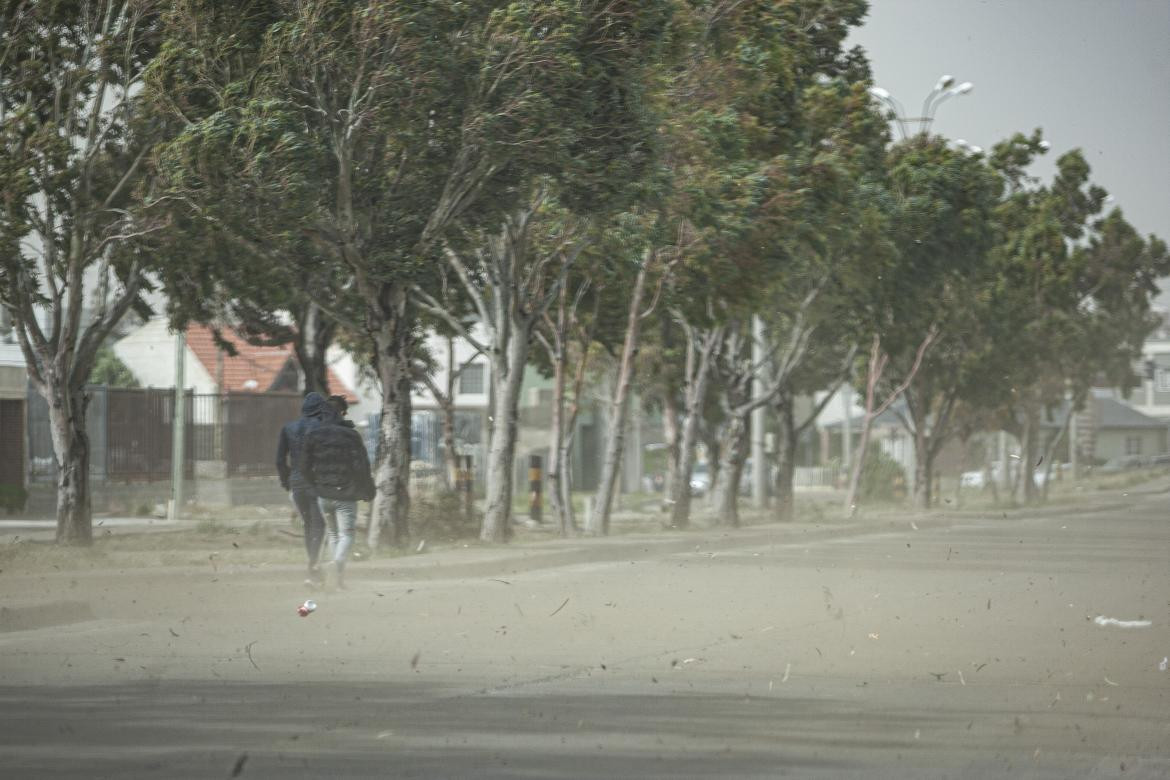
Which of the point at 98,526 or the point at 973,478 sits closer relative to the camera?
the point at 98,526

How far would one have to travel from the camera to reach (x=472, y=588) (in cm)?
1647

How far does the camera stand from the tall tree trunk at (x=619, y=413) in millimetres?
27078

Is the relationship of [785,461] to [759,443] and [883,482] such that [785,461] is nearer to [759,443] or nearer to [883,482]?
[759,443]

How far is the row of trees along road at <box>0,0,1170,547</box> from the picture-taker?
1784cm

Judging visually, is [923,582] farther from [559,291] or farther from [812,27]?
[812,27]

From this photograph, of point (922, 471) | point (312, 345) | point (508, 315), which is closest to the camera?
point (508, 315)

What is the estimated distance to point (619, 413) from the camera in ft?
92.0

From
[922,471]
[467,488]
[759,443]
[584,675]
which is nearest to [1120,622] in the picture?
[584,675]

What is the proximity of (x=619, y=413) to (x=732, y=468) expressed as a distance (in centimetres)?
635

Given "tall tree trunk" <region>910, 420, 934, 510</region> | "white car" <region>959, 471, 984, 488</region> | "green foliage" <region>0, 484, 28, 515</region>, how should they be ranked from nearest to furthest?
1. "green foliage" <region>0, 484, 28, 515</region>
2. "tall tree trunk" <region>910, 420, 934, 510</region>
3. "white car" <region>959, 471, 984, 488</region>

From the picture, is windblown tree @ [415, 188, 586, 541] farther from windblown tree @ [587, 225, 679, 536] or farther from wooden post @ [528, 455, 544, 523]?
wooden post @ [528, 455, 544, 523]

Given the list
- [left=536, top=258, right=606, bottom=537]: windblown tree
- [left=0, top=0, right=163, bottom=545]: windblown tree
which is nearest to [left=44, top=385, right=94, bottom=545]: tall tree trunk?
[left=0, top=0, right=163, bottom=545]: windblown tree

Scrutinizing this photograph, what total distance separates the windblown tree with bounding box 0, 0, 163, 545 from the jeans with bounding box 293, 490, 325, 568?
5372 mm

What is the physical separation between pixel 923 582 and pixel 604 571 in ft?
12.4
